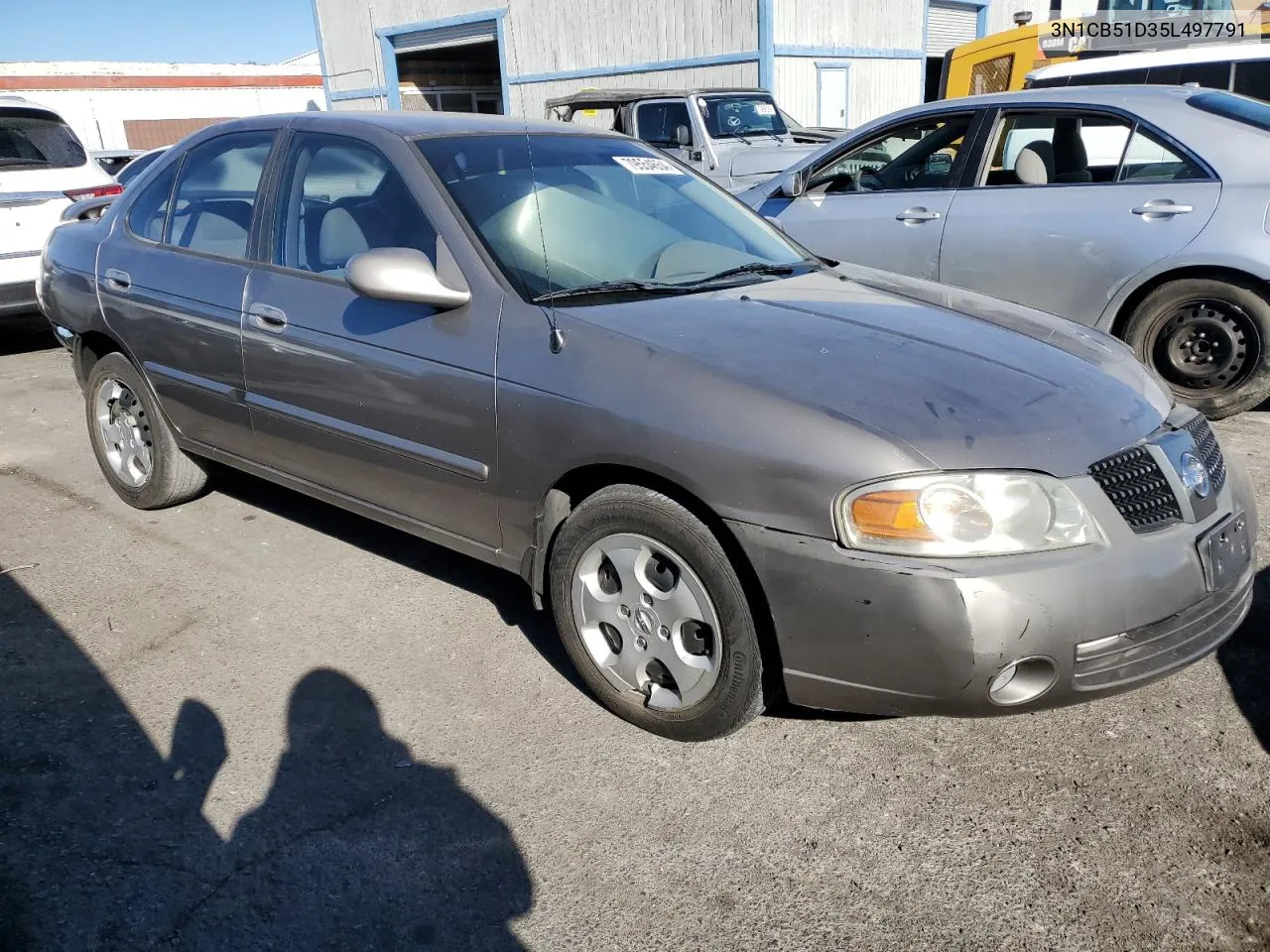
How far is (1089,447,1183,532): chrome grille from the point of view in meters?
2.38

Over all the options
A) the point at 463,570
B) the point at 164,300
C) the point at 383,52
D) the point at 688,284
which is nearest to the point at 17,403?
the point at 164,300

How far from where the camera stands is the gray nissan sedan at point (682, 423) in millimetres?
2285

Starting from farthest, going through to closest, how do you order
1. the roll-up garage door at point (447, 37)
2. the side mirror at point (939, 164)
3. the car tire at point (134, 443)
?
the roll-up garage door at point (447, 37), the side mirror at point (939, 164), the car tire at point (134, 443)

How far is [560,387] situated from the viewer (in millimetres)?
2750

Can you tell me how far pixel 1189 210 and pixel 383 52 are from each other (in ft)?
70.3

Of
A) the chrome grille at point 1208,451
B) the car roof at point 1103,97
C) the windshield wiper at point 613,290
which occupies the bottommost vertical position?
the chrome grille at point 1208,451

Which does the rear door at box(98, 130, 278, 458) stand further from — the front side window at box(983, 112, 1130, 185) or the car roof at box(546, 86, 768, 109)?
A: the car roof at box(546, 86, 768, 109)

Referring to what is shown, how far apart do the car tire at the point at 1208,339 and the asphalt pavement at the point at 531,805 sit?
179 centimetres

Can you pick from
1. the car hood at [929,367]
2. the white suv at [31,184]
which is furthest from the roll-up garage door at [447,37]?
the car hood at [929,367]

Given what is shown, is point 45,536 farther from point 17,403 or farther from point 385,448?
point 17,403

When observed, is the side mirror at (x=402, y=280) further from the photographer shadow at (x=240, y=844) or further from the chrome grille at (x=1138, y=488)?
the chrome grille at (x=1138, y=488)

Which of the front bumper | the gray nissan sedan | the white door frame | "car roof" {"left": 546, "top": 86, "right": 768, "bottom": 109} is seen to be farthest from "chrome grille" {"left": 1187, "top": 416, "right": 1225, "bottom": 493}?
the white door frame

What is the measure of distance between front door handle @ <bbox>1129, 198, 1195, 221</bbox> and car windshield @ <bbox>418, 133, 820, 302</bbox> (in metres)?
2.34

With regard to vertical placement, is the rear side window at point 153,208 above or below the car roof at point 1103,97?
below
